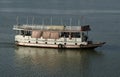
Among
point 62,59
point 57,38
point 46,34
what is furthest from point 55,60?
point 46,34

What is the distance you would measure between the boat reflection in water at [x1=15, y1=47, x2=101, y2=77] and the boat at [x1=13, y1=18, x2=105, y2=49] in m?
0.67

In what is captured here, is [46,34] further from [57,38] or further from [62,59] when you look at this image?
[62,59]

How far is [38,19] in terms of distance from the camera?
8288 centimetres

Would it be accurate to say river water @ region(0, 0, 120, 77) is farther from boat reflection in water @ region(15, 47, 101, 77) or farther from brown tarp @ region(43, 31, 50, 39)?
brown tarp @ region(43, 31, 50, 39)

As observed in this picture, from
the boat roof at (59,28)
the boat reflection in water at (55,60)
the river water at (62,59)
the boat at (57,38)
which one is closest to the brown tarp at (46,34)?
the boat at (57,38)

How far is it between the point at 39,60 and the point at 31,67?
147 inches

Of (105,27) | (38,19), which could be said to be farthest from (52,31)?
(38,19)

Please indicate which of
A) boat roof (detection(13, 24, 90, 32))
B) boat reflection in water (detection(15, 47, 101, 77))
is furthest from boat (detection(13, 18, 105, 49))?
boat reflection in water (detection(15, 47, 101, 77))

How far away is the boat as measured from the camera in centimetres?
5506

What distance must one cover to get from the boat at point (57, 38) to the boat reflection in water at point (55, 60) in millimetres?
673

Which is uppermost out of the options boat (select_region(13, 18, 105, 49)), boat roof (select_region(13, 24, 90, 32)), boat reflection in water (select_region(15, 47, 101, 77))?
boat roof (select_region(13, 24, 90, 32))

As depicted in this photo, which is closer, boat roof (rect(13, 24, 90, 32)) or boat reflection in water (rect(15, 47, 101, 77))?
boat reflection in water (rect(15, 47, 101, 77))

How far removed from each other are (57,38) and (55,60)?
5.77m

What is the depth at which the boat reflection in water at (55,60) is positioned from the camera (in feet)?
149
